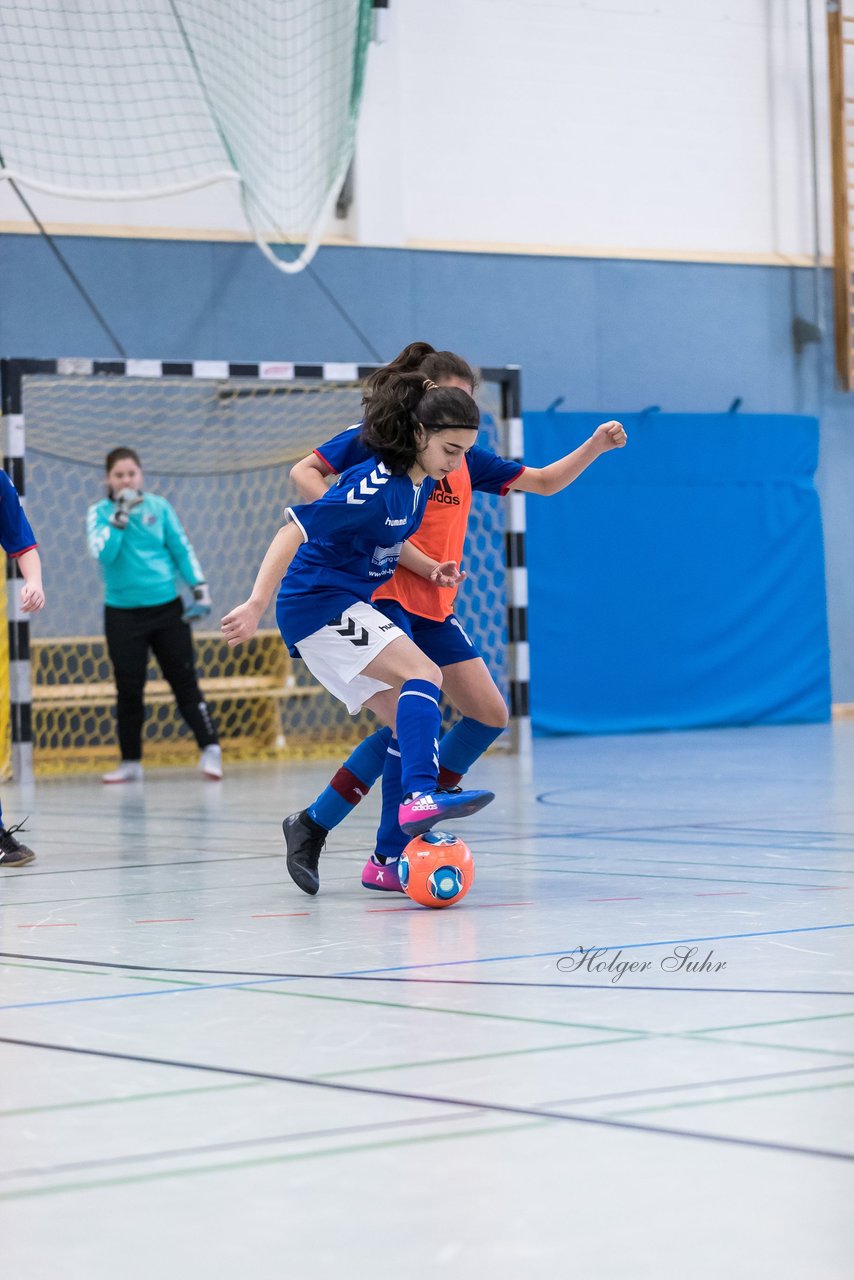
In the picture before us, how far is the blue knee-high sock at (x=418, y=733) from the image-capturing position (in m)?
4.20

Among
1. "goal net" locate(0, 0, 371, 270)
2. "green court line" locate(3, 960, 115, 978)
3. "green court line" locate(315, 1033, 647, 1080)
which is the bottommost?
"green court line" locate(3, 960, 115, 978)

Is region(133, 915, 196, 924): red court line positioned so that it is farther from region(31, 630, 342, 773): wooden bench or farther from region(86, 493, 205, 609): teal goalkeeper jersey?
region(31, 630, 342, 773): wooden bench

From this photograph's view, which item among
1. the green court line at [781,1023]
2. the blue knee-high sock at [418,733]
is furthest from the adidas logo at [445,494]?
the green court line at [781,1023]

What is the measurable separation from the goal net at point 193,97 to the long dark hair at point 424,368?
701 centimetres

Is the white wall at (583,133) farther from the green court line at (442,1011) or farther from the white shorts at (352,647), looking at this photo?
the green court line at (442,1011)

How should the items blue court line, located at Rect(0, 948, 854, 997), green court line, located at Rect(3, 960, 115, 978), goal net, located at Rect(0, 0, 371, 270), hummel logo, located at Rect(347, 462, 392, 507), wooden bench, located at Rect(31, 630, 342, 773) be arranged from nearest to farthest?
blue court line, located at Rect(0, 948, 854, 997) → green court line, located at Rect(3, 960, 115, 978) → hummel logo, located at Rect(347, 462, 392, 507) → goal net, located at Rect(0, 0, 371, 270) → wooden bench, located at Rect(31, 630, 342, 773)

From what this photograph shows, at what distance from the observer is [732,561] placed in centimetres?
1402

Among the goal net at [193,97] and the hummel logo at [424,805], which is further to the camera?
the goal net at [193,97]

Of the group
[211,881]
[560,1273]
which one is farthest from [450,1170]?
[211,881]

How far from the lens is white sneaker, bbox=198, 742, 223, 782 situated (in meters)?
9.68

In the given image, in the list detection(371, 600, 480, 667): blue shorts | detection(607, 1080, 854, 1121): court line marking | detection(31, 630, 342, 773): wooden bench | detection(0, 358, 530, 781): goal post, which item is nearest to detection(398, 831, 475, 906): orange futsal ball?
A: detection(371, 600, 480, 667): blue shorts

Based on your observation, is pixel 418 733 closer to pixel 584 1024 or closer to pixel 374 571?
pixel 374 571

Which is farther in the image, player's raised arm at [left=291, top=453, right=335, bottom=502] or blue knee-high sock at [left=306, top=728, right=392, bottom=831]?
blue knee-high sock at [left=306, top=728, right=392, bottom=831]

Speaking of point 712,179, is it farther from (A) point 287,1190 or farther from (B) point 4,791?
(A) point 287,1190
